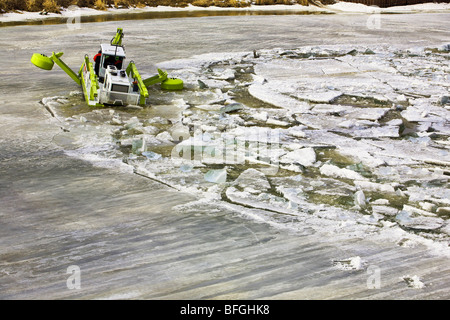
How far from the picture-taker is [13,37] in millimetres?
16266

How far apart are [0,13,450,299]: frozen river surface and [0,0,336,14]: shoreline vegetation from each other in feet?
39.8

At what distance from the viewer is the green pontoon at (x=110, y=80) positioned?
9.07 m

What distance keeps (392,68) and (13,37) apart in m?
11.1

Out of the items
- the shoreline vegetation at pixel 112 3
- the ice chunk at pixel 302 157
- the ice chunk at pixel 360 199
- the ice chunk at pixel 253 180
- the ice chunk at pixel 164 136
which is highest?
the shoreline vegetation at pixel 112 3

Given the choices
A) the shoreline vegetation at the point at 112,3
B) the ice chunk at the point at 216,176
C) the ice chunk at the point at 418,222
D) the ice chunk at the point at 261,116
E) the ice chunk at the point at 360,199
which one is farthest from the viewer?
the shoreline vegetation at the point at 112,3

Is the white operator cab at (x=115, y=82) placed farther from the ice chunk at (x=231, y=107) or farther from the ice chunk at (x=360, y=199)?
the ice chunk at (x=360, y=199)

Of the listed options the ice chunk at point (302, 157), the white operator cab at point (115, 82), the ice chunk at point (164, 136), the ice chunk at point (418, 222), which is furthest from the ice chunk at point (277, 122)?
the ice chunk at point (418, 222)

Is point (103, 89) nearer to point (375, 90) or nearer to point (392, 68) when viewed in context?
point (375, 90)

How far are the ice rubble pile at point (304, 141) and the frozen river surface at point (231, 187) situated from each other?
3 centimetres

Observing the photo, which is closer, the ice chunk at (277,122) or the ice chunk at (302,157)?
the ice chunk at (302,157)

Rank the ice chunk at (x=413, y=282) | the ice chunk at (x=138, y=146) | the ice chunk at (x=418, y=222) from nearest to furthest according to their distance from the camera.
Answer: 1. the ice chunk at (x=413, y=282)
2. the ice chunk at (x=418, y=222)
3. the ice chunk at (x=138, y=146)

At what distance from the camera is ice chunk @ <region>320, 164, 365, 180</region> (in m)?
6.59

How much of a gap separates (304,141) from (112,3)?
22.3 metres
